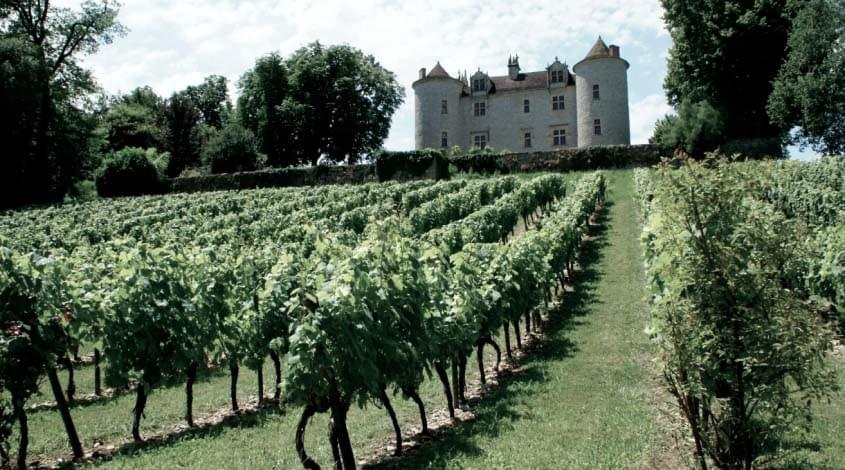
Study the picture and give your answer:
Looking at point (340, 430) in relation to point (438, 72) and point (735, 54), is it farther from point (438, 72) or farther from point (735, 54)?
point (438, 72)

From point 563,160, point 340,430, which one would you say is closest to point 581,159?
point 563,160

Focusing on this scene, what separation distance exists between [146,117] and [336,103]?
62.5ft

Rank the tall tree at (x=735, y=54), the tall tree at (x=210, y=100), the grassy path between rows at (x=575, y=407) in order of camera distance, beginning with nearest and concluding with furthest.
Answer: the grassy path between rows at (x=575, y=407), the tall tree at (x=735, y=54), the tall tree at (x=210, y=100)

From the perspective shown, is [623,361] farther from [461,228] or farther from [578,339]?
[461,228]

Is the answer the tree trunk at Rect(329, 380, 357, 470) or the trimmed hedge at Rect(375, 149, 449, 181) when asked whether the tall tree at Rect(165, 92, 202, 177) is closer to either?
the trimmed hedge at Rect(375, 149, 449, 181)

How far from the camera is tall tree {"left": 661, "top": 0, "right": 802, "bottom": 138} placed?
37.6 metres

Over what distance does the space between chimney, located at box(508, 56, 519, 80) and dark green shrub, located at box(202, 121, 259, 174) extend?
23.6m

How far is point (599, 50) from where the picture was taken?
49406mm

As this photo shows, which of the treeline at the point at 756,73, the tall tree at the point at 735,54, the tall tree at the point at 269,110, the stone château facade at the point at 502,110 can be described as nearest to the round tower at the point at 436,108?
the stone château facade at the point at 502,110

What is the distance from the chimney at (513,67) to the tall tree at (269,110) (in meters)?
19.7

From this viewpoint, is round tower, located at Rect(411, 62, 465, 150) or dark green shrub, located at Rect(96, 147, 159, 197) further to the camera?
round tower, located at Rect(411, 62, 465, 150)

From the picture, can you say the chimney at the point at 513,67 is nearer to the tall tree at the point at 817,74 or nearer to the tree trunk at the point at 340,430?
the tall tree at the point at 817,74

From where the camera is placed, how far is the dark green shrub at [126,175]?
43.2 m

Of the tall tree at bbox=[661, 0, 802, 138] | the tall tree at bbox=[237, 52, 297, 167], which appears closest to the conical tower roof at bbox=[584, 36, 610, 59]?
the tall tree at bbox=[661, 0, 802, 138]
